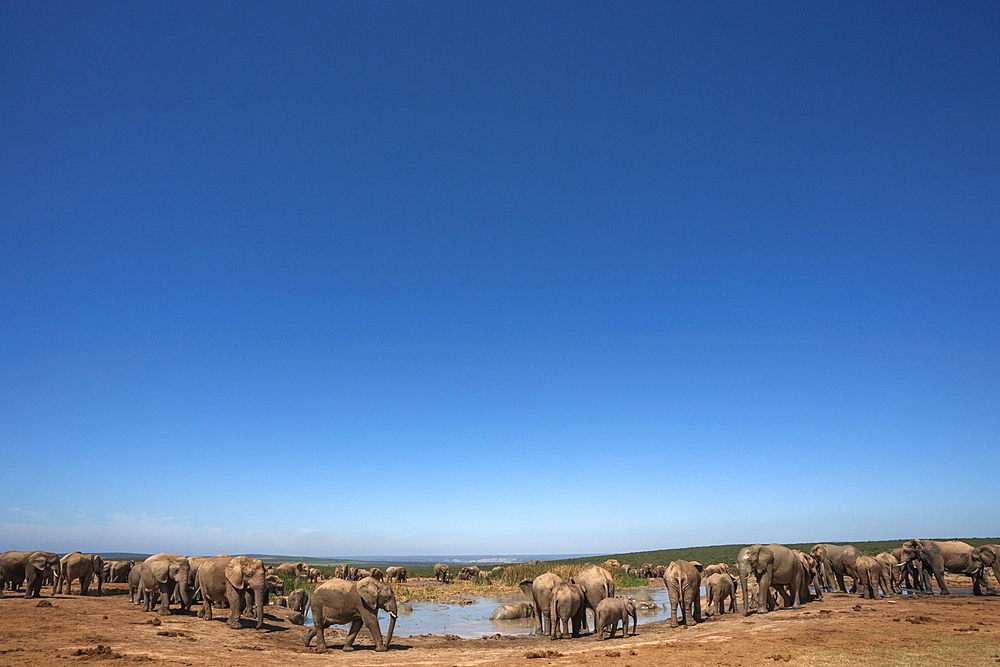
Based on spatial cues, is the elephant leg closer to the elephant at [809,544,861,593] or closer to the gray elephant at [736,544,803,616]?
the gray elephant at [736,544,803,616]

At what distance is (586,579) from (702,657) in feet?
25.5

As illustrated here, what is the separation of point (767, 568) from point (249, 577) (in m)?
23.4

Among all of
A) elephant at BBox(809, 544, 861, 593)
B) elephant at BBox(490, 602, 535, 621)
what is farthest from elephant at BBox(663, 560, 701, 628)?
elephant at BBox(809, 544, 861, 593)

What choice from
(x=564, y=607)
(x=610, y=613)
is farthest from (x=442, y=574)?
(x=610, y=613)

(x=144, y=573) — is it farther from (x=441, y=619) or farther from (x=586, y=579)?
(x=586, y=579)

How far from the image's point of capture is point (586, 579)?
78.1 feet

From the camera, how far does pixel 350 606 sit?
66.4 ft

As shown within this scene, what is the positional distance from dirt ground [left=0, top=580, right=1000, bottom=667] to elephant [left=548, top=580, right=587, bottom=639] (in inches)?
27.2

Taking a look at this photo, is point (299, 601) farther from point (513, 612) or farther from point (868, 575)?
point (868, 575)

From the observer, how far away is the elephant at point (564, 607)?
73.2ft

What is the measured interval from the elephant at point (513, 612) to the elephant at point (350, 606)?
42.2 ft

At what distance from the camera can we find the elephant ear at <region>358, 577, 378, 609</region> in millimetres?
20391

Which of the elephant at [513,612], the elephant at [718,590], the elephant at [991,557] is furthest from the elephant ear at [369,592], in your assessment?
the elephant at [991,557]

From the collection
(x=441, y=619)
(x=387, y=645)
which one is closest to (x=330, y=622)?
(x=387, y=645)
